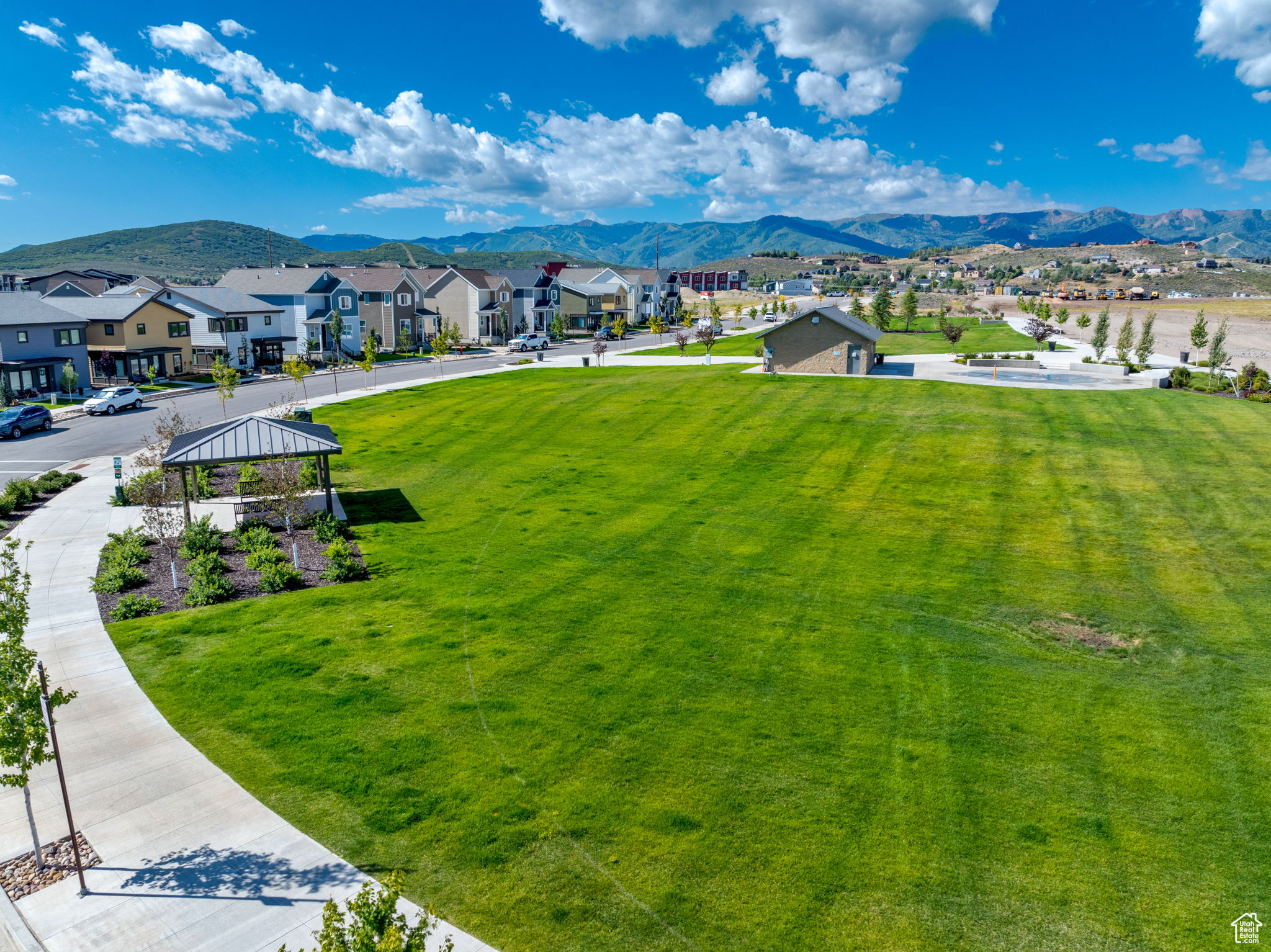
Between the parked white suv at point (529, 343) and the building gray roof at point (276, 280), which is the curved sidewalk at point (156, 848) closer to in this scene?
the building gray roof at point (276, 280)

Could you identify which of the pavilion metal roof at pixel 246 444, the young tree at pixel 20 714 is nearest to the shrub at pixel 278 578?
the pavilion metal roof at pixel 246 444

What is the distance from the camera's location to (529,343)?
80125 mm

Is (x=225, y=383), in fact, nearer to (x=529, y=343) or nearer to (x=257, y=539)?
(x=257, y=539)

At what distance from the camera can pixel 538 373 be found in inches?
2231

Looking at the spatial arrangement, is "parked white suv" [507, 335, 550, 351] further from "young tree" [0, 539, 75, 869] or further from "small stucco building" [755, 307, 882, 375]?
"young tree" [0, 539, 75, 869]

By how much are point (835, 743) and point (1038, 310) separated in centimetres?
9906

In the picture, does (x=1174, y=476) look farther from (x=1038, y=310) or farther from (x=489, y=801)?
(x=1038, y=310)

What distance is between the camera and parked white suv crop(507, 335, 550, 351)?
79.2 m

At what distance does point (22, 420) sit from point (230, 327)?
24529 millimetres

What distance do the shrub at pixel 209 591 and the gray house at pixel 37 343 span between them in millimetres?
40458

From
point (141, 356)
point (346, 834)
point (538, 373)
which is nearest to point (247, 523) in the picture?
point (346, 834)

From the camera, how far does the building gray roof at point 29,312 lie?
47.4 meters
